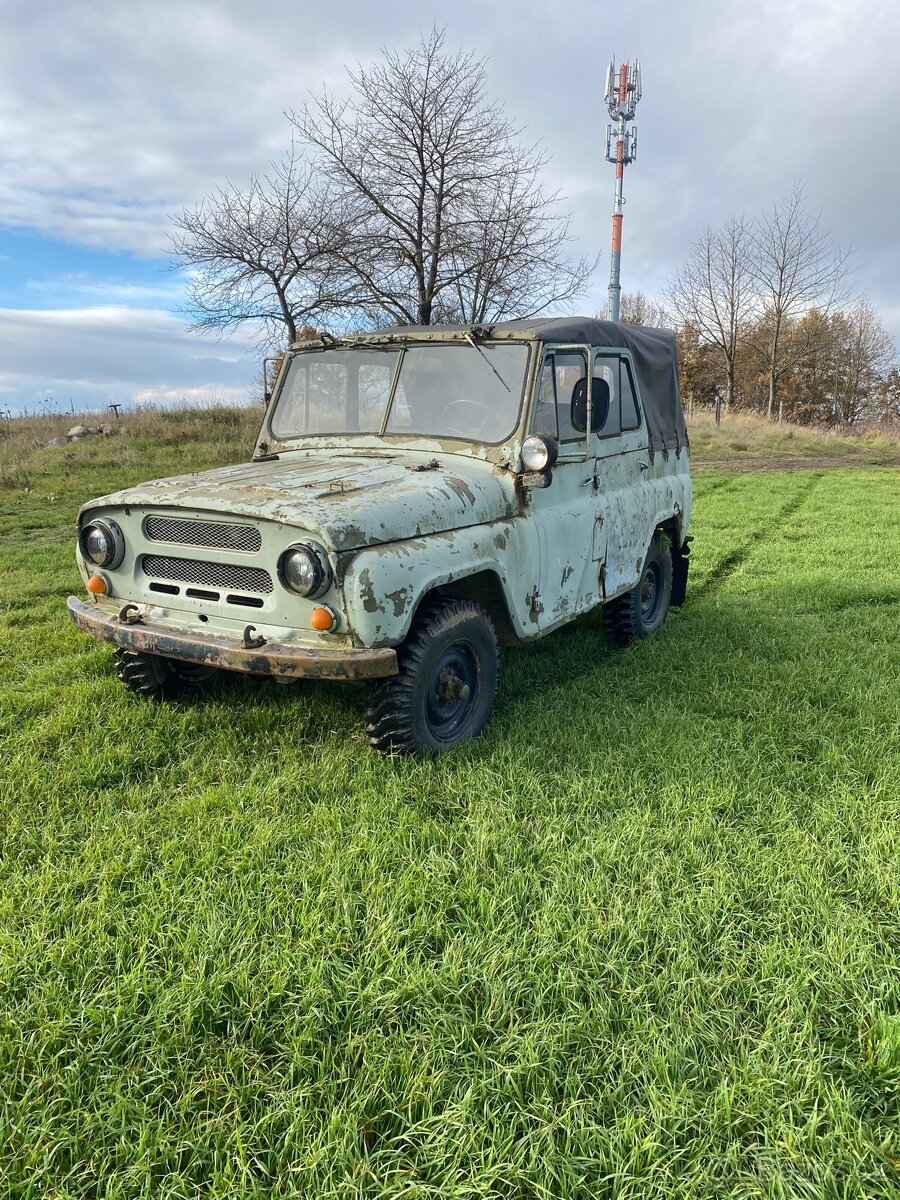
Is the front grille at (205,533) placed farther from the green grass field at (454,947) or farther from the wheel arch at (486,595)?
the green grass field at (454,947)

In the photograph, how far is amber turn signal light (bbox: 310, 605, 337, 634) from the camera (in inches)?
125

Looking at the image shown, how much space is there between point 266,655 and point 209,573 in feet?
2.04

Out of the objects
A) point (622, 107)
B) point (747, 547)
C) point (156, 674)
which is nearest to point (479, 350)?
point (156, 674)

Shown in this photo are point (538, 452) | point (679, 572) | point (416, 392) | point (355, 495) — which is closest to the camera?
point (355, 495)

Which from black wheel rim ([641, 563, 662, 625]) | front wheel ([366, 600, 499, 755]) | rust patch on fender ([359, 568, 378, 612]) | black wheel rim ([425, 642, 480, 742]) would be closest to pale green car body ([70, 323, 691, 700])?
rust patch on fender ([359, 568, 378, 612])

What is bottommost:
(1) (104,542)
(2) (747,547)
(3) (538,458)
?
(2) (747,547)

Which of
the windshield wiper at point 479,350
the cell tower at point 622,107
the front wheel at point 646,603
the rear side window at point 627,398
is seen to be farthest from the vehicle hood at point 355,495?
the cell tower at point 622,107

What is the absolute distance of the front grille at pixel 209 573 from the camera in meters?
3.41

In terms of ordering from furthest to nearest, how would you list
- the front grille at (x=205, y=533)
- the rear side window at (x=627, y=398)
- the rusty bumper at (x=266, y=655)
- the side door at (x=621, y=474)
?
1. the rear side window at (x=627, y=398)
2. the side door at (x=621, y=474)
3. the front grille at (x=205, y=533)
4. the rusty bumper at (x=266, y=655)

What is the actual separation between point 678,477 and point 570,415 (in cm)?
223

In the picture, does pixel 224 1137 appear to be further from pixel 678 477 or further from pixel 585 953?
pixel 678 477

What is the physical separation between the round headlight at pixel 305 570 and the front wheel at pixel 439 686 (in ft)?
1.75

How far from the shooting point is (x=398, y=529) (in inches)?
133

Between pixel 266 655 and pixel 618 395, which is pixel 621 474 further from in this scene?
pixel 266 655
